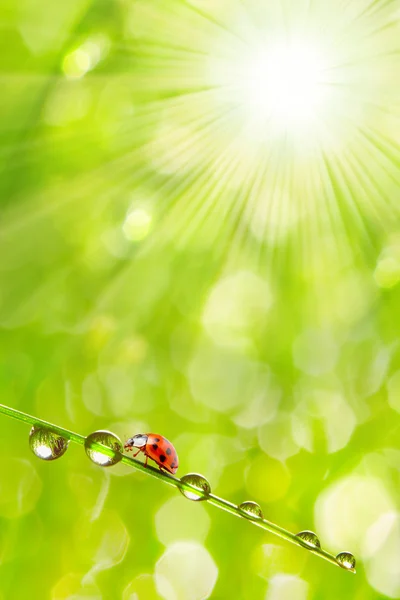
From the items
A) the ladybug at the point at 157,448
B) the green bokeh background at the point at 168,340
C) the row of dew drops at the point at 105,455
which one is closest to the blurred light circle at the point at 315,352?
the green bokeh background at the point at 168,340

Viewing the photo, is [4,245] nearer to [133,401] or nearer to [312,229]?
[133,401]

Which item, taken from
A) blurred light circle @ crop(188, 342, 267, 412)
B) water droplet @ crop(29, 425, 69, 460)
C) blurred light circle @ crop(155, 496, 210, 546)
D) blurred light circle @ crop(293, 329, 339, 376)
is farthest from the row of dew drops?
blurred light circle @ crop(293, 329, 339, 376)

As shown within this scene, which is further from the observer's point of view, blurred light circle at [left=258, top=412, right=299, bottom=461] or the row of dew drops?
blurred light circle at [left=258, top=412, right=299, bottom=461]

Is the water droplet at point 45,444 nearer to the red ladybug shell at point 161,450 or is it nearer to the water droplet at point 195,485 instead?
the water droplet at point 195,485

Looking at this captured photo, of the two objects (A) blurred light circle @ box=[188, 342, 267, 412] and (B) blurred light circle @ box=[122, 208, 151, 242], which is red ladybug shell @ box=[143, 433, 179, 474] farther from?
(B) blurred light circle @ box=[122, 208, 151, 242]

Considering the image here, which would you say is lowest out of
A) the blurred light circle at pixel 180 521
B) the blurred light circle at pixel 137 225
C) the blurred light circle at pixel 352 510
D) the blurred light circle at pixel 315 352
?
the blurred light circle at pixel 180 521

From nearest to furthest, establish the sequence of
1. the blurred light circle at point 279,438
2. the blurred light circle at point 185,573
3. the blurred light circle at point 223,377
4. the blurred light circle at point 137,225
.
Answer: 1. the blurred light circle at point 185,573
2. the blurred light circle at point 279,438
3. the blurred light circle at point 223,377
4. the blurred light circle at point 137,225

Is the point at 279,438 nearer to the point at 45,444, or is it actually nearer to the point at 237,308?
the point at 237,308

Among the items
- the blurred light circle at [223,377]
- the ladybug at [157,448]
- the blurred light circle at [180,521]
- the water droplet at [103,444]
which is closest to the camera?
the water droplet at [103,444]

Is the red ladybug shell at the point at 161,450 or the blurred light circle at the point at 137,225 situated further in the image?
the blurred light circle at the point at 137,225

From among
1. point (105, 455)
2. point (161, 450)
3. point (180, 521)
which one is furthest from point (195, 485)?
point (180, 521)

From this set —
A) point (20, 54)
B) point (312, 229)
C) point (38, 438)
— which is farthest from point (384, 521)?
point (20, 54)

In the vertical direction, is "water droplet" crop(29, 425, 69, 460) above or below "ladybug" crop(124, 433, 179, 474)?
below
